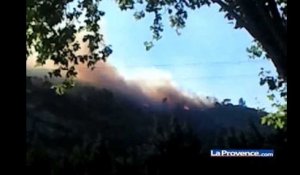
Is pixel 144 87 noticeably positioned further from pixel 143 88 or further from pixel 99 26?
pixel 99 26

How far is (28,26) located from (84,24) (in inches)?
6.3

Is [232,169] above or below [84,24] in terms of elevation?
below

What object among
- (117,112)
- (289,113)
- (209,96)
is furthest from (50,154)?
(289,113)

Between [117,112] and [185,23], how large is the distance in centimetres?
31

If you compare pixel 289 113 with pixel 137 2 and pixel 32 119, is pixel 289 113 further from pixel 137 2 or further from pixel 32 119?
pixel 32 119

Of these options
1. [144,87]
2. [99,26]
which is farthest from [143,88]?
[99,26]

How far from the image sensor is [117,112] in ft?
4.99

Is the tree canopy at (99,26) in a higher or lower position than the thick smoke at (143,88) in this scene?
higher

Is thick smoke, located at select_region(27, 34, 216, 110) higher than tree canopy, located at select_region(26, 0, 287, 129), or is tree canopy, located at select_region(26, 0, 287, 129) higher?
tree canopy, located at select_region(26, 0, 287, 129)

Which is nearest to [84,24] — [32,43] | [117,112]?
[32,43]

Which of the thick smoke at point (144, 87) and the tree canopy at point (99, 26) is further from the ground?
the tree canopy at point (99, 26)

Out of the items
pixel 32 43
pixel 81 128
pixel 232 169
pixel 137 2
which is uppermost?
pixel 137 2

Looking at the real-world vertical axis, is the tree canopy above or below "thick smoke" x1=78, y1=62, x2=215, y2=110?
above

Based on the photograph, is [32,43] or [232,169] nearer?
[232,169]
